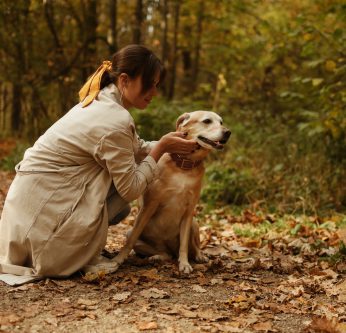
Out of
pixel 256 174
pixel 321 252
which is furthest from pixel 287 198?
pixel 321 252

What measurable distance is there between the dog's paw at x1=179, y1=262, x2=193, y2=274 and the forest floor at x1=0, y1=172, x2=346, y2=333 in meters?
0.06

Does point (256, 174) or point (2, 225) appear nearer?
point (2, 225)

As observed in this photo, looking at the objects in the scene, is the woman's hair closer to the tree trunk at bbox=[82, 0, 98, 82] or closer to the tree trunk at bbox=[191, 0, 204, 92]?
the tree trunk at bbox=[82, 0, 98, 82]

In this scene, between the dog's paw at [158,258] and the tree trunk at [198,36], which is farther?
the tree trunk at [198,36]

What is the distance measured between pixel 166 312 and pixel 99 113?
1342 millimetres

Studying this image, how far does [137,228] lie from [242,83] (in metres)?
8.43

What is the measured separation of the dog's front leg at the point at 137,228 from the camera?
3.67 metres

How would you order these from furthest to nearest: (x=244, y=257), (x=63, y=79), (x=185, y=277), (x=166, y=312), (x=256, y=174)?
(x=63, y=79) → (x=256, y=174) → (x=244, y=257) → (x=185, y=277) → (x=166, y=312)

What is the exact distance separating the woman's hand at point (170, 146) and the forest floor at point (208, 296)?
0.89 m

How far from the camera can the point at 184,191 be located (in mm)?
3662

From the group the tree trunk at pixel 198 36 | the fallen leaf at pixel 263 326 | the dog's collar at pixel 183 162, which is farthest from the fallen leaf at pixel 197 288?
the tree trunk at pixel 198 36

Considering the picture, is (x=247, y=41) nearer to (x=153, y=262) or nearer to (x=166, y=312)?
(x=153, y=262)

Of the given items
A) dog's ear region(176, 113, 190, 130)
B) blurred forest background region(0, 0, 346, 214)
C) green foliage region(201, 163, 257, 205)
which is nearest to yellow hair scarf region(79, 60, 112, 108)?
dog's ear region(176, 113, 190, 130)

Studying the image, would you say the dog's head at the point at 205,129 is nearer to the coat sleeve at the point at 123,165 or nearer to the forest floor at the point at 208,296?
the coat sleeve at the point at 123,165
